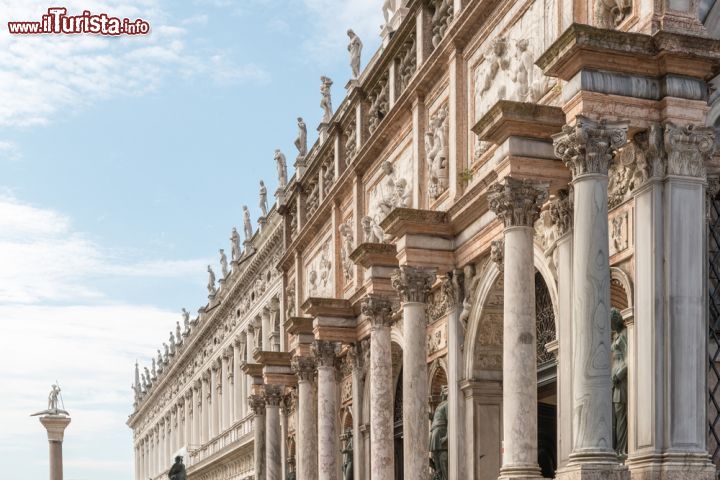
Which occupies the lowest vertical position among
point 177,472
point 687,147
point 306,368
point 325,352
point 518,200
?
point 177,472

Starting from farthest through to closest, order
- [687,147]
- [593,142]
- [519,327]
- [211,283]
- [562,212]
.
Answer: [211,283] → [562,212] → [519,327] → [687,147] → [593,142]

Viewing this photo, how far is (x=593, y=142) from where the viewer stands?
50.0 feet

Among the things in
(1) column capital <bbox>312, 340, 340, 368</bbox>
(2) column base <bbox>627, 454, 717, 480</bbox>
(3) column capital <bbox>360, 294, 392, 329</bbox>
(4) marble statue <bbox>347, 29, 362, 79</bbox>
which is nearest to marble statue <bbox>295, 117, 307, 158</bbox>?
(4) marble statue <bbox>347, 29, 362, 79</bbox>

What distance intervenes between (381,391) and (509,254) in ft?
24.9

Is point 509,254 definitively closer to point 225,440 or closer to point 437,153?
point 437,153

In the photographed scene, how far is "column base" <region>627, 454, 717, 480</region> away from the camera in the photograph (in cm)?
1455

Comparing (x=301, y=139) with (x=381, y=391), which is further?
(x=301, y=139)

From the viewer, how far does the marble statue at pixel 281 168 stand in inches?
1781

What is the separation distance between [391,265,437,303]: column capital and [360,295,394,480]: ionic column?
2113 mm

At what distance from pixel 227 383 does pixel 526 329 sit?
39362 mm

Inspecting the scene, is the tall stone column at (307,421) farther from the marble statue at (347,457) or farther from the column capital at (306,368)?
the marble statue at (347,457)

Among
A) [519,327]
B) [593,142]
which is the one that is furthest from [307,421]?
[593,142]

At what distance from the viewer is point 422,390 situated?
74.2ft

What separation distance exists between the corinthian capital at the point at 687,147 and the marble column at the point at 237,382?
3728cm
